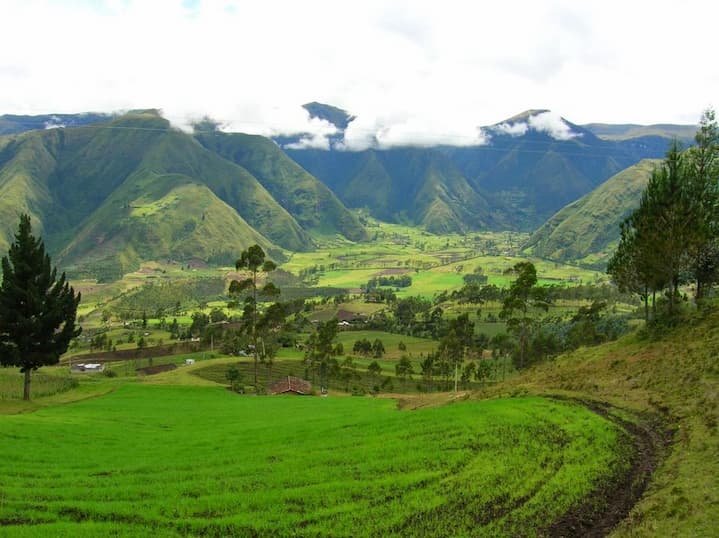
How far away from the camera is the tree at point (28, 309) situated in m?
38.6

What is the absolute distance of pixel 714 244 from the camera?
144 ft

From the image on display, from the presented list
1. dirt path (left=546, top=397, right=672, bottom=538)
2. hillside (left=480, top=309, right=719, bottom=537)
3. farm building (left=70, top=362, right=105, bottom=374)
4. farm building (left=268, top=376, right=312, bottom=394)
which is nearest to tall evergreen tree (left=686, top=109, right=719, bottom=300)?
hillside (left=480, top=309, right=719, bottom=537)

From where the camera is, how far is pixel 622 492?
15414 millimetres

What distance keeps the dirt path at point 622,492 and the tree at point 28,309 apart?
3808 centimetres

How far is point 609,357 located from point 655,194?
1481 cm

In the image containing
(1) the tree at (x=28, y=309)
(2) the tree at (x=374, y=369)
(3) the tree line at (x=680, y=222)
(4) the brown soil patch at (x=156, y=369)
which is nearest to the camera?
(1) the tree at (x=28, y=309)

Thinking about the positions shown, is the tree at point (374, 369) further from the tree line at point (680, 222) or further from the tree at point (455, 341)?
the tree line at point (680, 222)

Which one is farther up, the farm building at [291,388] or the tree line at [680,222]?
the tree line at [680,222]

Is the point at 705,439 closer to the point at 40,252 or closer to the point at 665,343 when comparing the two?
the point at 665,343

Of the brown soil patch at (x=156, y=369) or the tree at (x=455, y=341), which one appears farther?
the brown soil patch at (x=156, y=369)

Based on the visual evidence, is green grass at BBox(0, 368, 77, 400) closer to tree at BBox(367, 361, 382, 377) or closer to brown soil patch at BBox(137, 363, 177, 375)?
brown soil patch at BBox(137, 363, 177, 375)

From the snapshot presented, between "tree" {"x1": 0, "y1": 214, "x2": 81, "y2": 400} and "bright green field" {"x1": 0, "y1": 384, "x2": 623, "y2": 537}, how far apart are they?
636 inches

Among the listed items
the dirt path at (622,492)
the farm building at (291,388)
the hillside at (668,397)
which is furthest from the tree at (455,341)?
the dirt path at (622,492)

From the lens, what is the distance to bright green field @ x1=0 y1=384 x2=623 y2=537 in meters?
13.3
